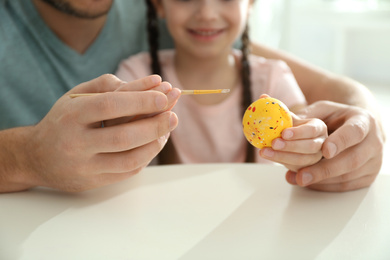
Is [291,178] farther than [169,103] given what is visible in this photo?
Yes

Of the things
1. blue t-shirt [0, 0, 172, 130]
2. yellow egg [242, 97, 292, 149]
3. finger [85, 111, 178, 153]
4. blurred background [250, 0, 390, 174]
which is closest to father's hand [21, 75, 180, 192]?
finger [85, 111, 178, 153]

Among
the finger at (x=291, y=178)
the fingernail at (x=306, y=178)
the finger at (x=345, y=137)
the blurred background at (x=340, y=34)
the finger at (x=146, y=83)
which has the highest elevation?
the finger at (x=146, y=83)

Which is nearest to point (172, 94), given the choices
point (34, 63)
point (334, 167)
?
point (334, 167)

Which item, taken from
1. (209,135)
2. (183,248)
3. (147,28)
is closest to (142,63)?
(147,28)

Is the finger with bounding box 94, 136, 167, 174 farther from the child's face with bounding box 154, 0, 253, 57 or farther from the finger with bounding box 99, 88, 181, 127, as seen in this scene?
the child's face with bounding box 154, 0, 253, 57

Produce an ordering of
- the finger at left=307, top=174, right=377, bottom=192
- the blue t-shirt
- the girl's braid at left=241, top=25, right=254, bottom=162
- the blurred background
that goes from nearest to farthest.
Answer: the finger at left=307, top=174, right=377, bottom=192 < the blue t-shirt < the girl's braid at left=241, top=25, right=254, bottom=162 < the blurred background

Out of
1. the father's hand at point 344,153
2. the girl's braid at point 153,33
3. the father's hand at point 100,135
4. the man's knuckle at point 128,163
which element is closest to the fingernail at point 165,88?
the father's hand at point 100,135

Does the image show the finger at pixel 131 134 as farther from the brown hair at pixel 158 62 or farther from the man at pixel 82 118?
the brown hair at pixel 158 62

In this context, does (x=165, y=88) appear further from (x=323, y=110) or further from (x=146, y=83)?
(x=323, y=110)

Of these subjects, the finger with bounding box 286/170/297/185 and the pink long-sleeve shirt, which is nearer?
the finger with bounding box 286/170/297/185
